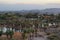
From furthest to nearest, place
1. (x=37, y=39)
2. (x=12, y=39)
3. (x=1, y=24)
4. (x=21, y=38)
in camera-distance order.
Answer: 1. (x=1, y=24)
2. (x=37, y=39)
3. (x=21, y=38)
4. (x=12, y=39)

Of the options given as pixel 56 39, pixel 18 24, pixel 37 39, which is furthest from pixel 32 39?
pixel 18 24

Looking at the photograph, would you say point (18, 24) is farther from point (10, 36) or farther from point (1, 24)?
point (10, 36)

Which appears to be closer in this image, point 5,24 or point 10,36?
point 10,36

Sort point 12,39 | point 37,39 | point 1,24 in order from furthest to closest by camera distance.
Result: point 1,24, point 37,39, point 12,39

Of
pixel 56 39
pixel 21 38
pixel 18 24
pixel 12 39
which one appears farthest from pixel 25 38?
pixel 18 24

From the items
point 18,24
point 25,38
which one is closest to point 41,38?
point 25,38

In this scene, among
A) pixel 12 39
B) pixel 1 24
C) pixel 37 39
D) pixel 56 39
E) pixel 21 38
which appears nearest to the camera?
pixel 56 39

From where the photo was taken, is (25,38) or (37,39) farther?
(37,39)

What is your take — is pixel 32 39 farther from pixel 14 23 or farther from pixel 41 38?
pixel 14 23

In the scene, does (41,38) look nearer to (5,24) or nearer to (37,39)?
(37,39)
